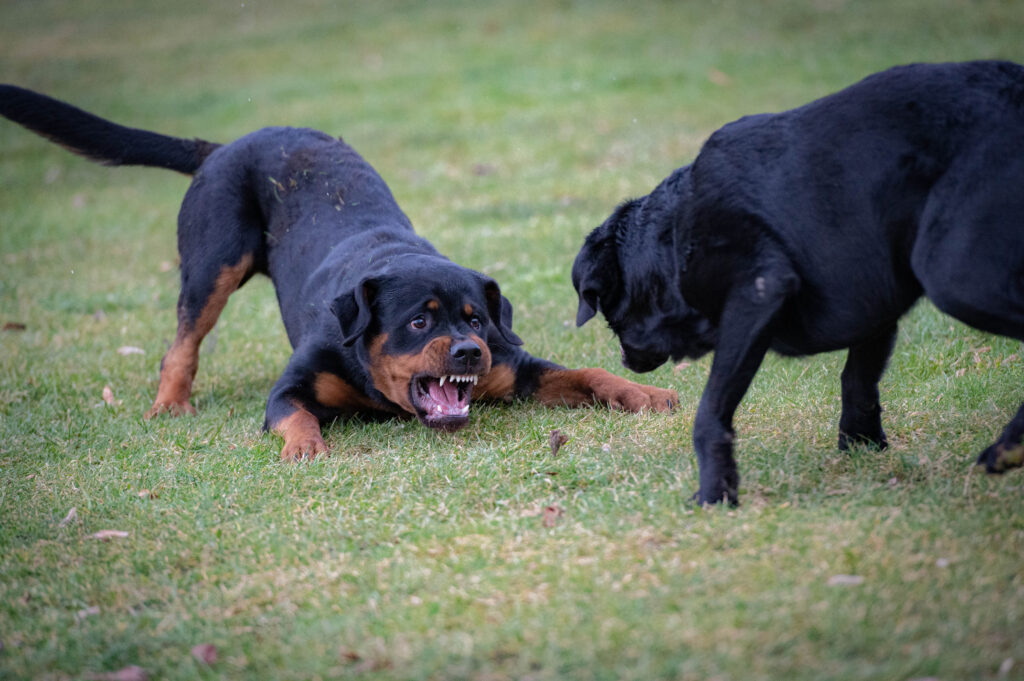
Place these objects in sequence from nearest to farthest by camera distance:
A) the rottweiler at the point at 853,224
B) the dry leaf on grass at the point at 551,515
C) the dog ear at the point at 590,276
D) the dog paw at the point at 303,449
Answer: the rottweiler at the point at 853,224, the dry leaf on grass at the point at 551,515, the dog ear at the point at 590,276, the dog paw at the point at 303,449

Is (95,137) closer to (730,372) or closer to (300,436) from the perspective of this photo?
(300,436)

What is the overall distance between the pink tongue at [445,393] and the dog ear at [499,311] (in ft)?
1.23

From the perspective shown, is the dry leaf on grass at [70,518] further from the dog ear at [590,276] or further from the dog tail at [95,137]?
the dog tail at [95,137]

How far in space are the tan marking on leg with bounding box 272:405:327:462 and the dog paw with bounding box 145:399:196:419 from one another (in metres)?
1.13

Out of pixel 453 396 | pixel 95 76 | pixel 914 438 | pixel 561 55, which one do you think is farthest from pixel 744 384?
pixel 95 76

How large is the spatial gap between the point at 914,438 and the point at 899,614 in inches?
63.5

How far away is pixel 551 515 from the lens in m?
3.88

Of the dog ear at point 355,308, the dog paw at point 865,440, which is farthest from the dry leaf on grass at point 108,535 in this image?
the dog paw at point 865,440

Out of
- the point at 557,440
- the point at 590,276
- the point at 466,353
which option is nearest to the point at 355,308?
the point at 466,353

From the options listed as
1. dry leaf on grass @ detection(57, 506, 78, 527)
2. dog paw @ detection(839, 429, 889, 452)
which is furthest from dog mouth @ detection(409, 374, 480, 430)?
dog paw @ detection(839, 429, 889, 452)

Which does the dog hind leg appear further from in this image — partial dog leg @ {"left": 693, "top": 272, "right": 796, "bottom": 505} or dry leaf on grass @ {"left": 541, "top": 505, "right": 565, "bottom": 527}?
partial dog leg @ {"left": 693, "top": 272, "right": 796, "bottom": 505}

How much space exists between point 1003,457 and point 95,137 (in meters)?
5.39

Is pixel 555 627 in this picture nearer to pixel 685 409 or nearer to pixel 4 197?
pixel 685 409

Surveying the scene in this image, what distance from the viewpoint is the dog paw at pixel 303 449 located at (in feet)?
15.7
